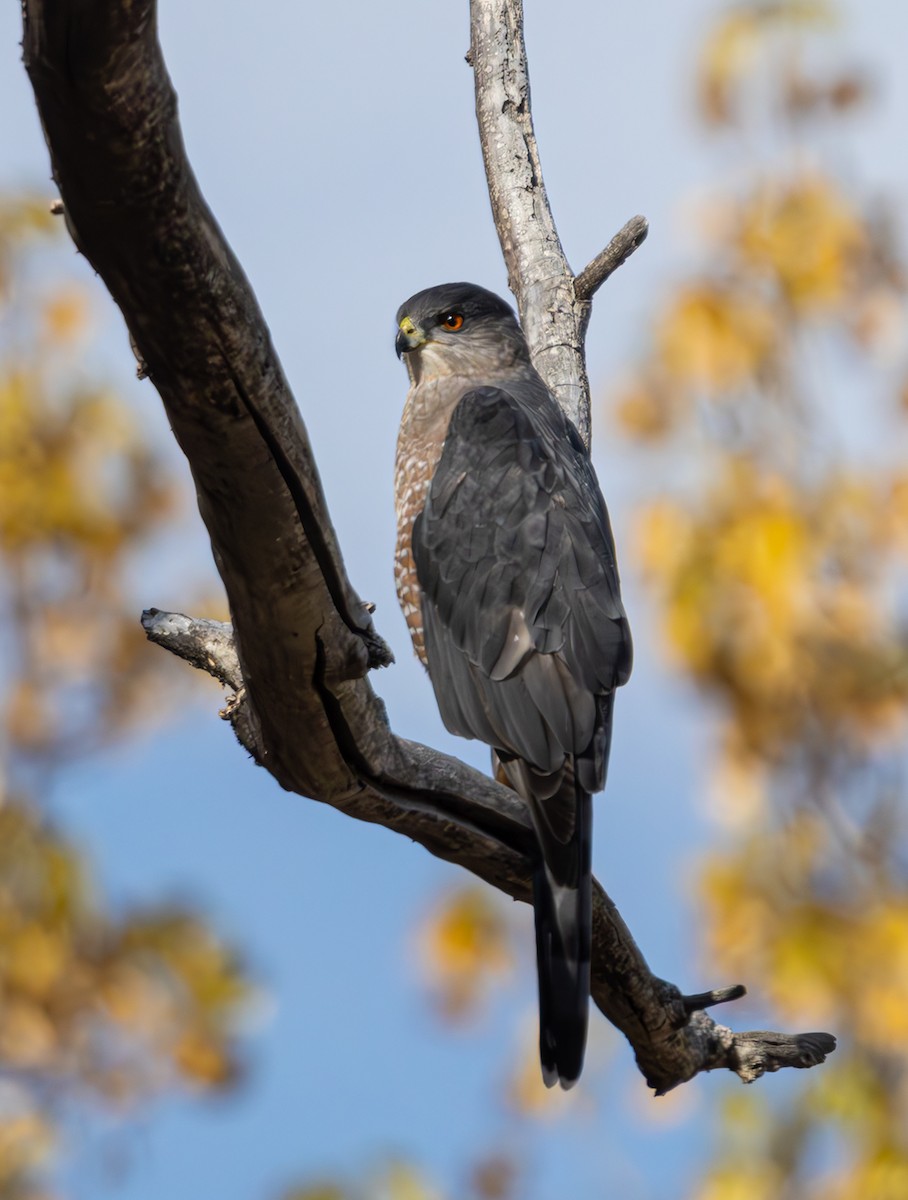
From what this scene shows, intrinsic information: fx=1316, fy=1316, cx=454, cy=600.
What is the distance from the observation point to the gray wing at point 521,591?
10.2 feet

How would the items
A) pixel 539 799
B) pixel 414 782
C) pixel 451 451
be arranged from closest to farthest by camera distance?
pixel 414 782 → pixel 539 799 → pixel 451 451

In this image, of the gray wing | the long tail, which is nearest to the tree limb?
the gray wing

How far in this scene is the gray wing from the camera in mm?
3109

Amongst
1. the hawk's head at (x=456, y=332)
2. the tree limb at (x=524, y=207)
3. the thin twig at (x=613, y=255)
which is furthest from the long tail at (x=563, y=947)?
the thin twig at (x=613, y=255)

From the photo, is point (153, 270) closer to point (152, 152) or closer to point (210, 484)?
point (152, 152)

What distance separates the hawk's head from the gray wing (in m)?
0.47

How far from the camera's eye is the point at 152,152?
161cm

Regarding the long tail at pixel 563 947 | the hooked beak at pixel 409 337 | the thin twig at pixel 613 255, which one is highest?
the thin twig at pixel 613 255

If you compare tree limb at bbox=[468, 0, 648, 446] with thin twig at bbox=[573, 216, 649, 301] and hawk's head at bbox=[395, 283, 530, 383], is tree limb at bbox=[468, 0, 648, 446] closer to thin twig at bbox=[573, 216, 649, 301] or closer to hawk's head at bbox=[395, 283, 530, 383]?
thin twig at bbox=[573, 216, 649, 301]

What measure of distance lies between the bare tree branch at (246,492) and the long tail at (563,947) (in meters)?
0.12

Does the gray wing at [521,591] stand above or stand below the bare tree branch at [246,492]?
above

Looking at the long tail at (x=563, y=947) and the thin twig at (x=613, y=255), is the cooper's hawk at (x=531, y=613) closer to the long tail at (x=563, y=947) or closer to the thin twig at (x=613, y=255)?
the long tail at (x=563, y=947)

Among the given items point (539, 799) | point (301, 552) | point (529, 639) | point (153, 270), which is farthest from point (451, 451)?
point (153, 270)

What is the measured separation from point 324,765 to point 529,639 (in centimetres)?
81
